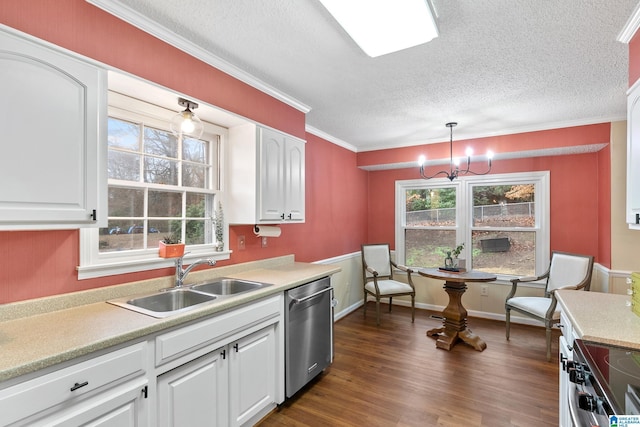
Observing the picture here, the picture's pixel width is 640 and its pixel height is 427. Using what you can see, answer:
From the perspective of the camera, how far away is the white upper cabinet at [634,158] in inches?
65.8

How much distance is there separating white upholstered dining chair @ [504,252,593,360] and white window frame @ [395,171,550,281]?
1.07 ft

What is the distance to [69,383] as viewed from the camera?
3.72 feet

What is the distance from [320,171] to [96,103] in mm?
2729

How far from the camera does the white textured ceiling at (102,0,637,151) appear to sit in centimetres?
167

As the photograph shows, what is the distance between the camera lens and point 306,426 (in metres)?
2.08

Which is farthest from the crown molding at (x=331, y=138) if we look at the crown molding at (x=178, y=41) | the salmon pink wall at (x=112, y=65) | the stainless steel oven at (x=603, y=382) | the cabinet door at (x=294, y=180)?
the stainless steel oven at (x=603, y=382)

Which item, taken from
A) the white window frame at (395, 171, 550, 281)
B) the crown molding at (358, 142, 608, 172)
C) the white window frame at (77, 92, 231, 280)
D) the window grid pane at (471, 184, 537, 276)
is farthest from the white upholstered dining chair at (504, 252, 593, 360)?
the white window frame at (77, 92, 231, 280)

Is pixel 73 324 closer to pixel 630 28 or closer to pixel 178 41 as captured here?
pixel 178 41

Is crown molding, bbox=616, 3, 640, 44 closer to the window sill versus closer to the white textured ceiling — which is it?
the white textured ceiling

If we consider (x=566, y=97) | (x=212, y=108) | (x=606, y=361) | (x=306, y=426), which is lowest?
(x=306, y=426)

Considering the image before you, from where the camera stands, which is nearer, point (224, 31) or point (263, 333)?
point (224, 31)

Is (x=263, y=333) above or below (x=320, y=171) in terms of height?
below

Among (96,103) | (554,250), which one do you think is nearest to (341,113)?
(96,103)

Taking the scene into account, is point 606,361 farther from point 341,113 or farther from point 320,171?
point 320,171
